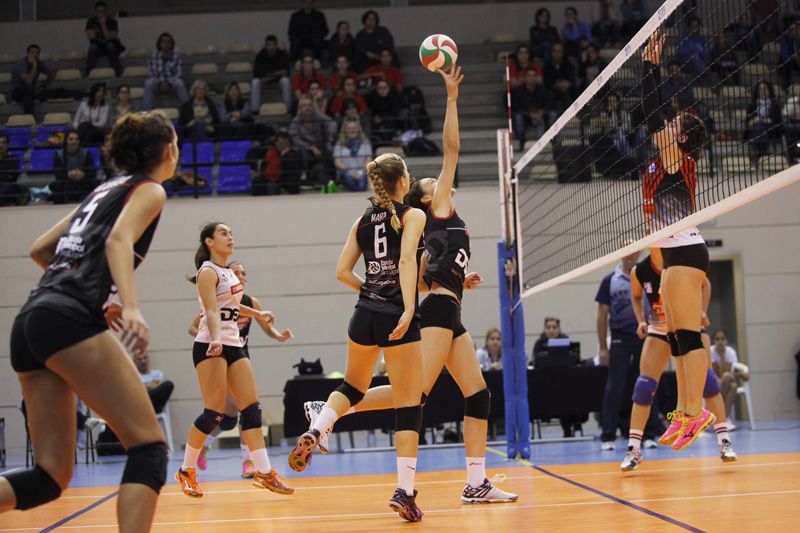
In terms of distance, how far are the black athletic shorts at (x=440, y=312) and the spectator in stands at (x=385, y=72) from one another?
441 inches

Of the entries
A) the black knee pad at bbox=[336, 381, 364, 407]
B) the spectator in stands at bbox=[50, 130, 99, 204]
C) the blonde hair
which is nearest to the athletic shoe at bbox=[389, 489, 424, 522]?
the black knee pad at bbox=[336, 381, 364, 407]

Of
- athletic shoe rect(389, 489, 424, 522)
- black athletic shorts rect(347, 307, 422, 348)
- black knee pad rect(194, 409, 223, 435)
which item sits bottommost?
athletic shoe rect(389, 489, 424, 522)

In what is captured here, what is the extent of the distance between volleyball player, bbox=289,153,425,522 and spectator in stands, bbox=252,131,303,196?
9.35m

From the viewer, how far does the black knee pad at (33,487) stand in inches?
137

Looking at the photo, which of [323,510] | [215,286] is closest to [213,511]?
[323,510]

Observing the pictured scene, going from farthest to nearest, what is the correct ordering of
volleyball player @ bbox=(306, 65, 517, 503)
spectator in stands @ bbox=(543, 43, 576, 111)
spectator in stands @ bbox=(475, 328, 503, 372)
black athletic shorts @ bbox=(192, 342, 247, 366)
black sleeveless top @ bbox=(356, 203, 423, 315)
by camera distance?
spectator in stands @ bbox=(543, 43, 576, 111) < spectator in stands @ bbox=(475, 328, 503, 372) < black athletic shorts @ bbox=(192, 342, 247, 366) < volleyball player @ bbox=(306, 65, 517, 503) < black sleeveless top @ bbox=(356, 203, 423, 315)

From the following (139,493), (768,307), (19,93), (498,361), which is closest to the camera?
(139,493)

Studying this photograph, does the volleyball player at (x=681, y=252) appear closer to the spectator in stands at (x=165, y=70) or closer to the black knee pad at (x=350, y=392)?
the black knee pad at (x=350, y=392)

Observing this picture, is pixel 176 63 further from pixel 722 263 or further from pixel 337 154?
pixel 722 263

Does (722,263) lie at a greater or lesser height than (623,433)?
greater

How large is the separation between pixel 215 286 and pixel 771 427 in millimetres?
8645

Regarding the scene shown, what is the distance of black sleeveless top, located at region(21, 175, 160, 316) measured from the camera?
10.9ft

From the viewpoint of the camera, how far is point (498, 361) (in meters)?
12.5

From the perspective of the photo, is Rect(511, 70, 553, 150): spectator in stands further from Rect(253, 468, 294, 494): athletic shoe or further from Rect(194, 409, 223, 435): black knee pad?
Rect(253, 468, 294, 494): athletic shoe
